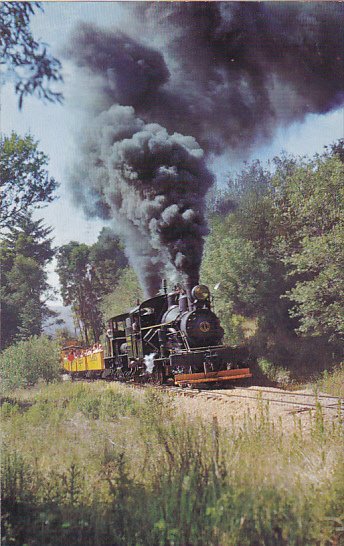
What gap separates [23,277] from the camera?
338cm

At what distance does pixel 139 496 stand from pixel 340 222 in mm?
4726

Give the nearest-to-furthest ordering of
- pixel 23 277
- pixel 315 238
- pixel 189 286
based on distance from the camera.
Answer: pixel 23 277 < pixel 315 238 < pixel 189 286

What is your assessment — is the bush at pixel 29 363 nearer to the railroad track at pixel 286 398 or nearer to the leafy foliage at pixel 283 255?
the railroad track at pixel 286 398

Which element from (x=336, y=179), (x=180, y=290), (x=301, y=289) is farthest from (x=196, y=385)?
(x=336, y=179)

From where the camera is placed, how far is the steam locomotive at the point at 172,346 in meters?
5.80

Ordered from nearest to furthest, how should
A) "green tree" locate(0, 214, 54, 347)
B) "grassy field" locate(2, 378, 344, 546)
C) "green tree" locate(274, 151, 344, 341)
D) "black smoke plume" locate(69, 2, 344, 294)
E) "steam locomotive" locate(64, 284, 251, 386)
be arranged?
"grassy field" locate(2, 378, 344, 546)
"green tree" locate(0, 214, 54, 347)
"black smoke plume" locate(69, 2, 344, 294)
"steam locomotive" locate(64, 284, 251, 386)
"green tree" locate(274, 151, 344, 341)

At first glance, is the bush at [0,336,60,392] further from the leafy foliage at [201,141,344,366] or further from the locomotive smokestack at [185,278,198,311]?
the leafy foliage at [201,141,344,366]

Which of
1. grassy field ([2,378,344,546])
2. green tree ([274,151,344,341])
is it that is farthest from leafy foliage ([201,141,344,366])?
grassy field ([2,378,344,546])

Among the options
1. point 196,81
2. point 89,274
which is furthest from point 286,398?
point 196,81

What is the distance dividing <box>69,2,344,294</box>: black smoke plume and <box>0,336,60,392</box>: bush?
1.31 meters

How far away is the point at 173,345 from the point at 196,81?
149 inches

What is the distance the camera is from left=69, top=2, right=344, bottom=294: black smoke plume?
12.4 ft

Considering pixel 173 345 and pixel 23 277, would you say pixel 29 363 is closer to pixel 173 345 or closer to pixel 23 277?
pixel 23 277

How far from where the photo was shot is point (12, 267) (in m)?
3.32
